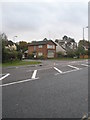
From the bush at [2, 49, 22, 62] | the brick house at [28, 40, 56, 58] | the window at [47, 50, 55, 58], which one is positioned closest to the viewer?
the bush at [2, 49, 22, 62]

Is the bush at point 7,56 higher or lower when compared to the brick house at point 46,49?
lower

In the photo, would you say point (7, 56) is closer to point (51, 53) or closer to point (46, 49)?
point (46, 49)

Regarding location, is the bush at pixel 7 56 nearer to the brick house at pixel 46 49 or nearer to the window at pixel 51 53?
the brick house at pixel 46 49

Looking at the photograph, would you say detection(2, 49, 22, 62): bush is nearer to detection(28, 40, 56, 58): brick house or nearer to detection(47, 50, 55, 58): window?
detection(28, 40, 56, 58): brick house

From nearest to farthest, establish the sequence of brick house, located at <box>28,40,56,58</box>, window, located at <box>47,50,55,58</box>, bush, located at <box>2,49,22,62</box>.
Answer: bush, located at <box>2,49,22,62</box> < brick house, located at <box>28,40,56,58</box> < window, located at <box>47,50,55,58</box>

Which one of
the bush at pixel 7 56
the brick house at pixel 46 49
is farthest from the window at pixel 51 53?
the bush at pixel 7 56

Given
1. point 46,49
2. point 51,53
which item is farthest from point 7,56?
point 51,53

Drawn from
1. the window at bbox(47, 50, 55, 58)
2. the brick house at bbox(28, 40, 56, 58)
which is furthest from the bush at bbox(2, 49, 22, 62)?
the window at bbox(47, 50, 55, 58)

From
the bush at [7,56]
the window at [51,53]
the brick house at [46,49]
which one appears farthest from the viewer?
the window at [51,53]

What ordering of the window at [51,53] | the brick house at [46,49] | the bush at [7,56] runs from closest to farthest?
the bush at [7,56], the brick house at [46,49], the window at [51,53]

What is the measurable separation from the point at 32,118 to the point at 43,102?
1493 millimetres

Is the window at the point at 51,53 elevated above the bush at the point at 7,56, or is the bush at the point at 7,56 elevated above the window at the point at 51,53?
the window at the point at 51,53

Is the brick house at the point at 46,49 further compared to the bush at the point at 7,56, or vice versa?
the brick house at the point at 46,49

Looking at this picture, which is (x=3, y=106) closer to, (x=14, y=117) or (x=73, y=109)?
(x=14, y=117)
